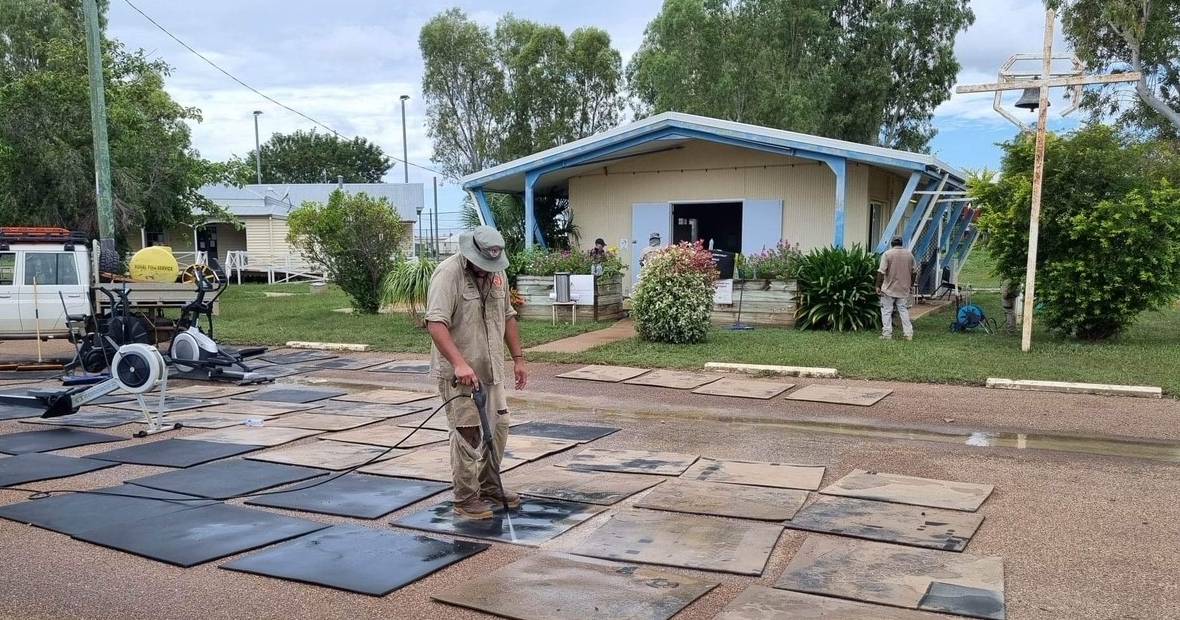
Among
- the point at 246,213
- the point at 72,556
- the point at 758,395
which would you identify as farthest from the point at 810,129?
the point at 72,556

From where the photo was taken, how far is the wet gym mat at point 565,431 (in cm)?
719

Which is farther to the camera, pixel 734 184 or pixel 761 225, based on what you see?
pixel 734 184

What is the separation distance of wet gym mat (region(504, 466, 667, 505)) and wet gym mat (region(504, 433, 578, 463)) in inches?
14.6

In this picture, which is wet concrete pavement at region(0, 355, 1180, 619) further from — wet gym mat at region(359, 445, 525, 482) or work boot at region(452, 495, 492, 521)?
wet gym mat at region(359, 445, 525, 482)

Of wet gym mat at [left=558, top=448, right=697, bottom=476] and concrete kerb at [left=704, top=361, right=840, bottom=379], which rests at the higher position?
concrete kerb at [left=704, top=361, right=840, bottom=379]

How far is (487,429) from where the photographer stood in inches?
193

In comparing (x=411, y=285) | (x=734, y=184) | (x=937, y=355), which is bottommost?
(x=937, y=355)

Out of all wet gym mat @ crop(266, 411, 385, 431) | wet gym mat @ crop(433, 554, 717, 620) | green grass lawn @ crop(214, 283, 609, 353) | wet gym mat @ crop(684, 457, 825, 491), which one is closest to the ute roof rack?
green grass lawn @ crop(214, 283, 609, 353)

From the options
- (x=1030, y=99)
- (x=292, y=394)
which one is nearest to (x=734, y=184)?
(x=1030, y=99)

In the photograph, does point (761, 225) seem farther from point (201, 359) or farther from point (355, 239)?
point (201, 359)

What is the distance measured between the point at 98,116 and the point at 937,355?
45.6ft

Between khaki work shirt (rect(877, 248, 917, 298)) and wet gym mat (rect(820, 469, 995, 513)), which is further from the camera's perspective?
khaki work shirt (rect(877, 248, 917, 298))

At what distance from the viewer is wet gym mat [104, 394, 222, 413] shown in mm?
8555

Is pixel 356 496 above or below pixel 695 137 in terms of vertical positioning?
below
